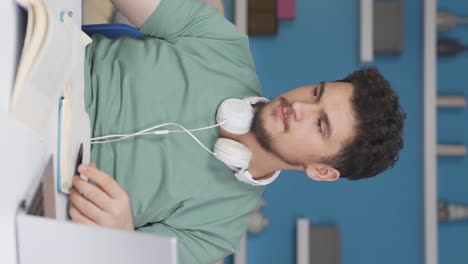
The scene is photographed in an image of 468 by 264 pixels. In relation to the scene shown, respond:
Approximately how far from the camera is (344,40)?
1931 millimetres

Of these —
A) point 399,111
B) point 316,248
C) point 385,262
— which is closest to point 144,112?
point 399,111

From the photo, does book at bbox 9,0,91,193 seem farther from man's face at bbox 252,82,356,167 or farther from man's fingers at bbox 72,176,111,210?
man's face at bbox 252,82,356,167

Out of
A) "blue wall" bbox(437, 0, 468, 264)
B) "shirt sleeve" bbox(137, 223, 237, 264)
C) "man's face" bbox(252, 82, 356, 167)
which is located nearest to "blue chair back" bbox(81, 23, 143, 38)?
"man's face" bbox(252, 82, 356, 167)

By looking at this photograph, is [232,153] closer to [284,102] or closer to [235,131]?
[235,131]

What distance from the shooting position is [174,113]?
1.11 meters

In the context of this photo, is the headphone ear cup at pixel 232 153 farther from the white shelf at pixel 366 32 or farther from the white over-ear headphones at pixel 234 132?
the white shelf at pixel 366 32

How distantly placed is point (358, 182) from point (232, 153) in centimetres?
98

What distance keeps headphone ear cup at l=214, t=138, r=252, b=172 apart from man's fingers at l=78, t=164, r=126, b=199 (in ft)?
0.94

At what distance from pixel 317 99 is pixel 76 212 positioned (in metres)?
0.61

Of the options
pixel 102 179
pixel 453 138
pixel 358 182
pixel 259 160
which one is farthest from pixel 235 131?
pixel 453 138

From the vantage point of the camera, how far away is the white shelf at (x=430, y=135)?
1828 mm

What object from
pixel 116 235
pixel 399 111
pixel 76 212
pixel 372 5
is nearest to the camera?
pixel 116 235

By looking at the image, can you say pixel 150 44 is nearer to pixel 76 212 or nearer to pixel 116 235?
pixel 76 212

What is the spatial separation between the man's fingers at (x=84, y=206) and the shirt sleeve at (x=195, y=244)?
0.31m
